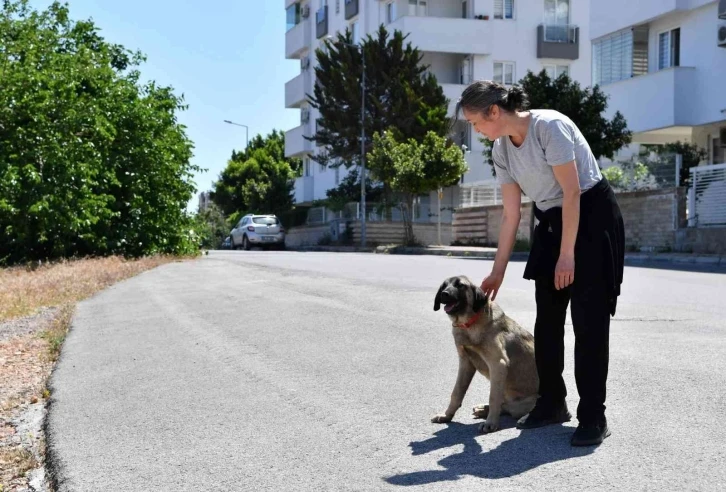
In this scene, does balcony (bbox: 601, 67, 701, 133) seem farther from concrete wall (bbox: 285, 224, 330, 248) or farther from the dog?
the dog

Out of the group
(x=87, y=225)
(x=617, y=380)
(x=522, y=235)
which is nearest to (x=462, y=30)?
(x=522, y=235)

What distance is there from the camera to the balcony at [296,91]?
187 ft

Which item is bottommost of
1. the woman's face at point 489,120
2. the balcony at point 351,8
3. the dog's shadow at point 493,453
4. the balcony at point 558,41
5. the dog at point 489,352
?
the dog's shadow at point 493,453

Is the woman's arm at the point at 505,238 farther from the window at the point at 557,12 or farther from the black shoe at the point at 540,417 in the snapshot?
the window at the point at 557,12

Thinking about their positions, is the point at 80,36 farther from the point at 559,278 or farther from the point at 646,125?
the point at 559,278

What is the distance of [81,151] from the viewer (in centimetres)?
2233

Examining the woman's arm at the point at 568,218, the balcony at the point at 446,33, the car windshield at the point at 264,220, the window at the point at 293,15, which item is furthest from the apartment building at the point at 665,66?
the window at the point at 293,15

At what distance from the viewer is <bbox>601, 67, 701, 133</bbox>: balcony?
28.0 meters

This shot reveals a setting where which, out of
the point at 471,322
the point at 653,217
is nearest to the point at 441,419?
the point at 471,322

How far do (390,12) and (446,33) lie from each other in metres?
4.42

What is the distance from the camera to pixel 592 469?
4195mm

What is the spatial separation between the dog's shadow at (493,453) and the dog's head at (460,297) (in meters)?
0.65

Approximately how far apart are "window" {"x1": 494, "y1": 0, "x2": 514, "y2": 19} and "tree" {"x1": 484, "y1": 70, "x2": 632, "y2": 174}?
777 inches

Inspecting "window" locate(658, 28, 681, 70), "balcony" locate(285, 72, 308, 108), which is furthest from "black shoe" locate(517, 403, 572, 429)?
"balcony" locate(285, 72, 308, 108)
